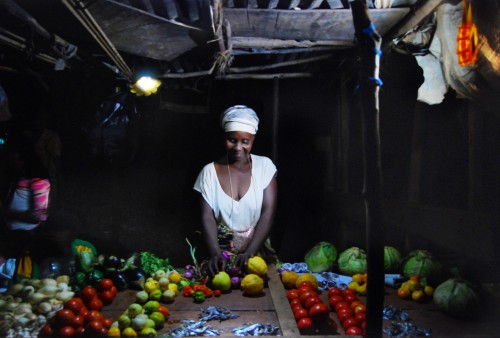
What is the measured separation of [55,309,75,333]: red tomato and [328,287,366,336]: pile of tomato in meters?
2.29

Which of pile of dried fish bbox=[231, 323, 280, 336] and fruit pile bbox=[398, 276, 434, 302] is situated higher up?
fruit pile bbox=[398, 276, 434, 302]

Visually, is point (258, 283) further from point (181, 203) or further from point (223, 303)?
point (181, 203)

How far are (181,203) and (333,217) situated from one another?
2.63 meters

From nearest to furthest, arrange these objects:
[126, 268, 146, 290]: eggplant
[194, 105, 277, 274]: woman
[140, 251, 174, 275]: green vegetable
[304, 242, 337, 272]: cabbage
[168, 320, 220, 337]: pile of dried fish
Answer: [168, 320, 220, 337]: pile of dried fish < [126, 268, 146, 290]: eggplant < [140, 251, 174, 275]: green vegetable < [194, 105, 277, 274]: woman < [304, 242, 337, 272]: cabbage

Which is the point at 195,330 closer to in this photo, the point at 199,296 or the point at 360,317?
the point at 199,296

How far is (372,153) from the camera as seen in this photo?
231 centimetres

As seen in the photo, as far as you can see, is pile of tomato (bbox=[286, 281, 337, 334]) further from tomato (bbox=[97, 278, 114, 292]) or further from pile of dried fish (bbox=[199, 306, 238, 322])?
tomato (bbox=[97, 278, 114, 292])

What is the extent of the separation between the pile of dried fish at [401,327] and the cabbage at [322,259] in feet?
5.45

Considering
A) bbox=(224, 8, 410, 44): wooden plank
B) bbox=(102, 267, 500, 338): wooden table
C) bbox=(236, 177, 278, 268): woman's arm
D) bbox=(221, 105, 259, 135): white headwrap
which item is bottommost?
bbox=(102, 267, 500, 338): wooden table

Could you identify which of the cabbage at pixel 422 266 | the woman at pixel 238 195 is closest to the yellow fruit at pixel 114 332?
the woman at pixel 238 195

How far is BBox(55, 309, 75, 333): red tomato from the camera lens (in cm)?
335

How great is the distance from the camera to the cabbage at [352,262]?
16.8 feet

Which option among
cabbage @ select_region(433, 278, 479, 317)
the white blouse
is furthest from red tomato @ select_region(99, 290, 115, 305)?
cabbage @ select_region(433, 278, 479, 317)

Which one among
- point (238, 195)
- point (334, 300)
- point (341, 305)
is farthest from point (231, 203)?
point (341, 305)
